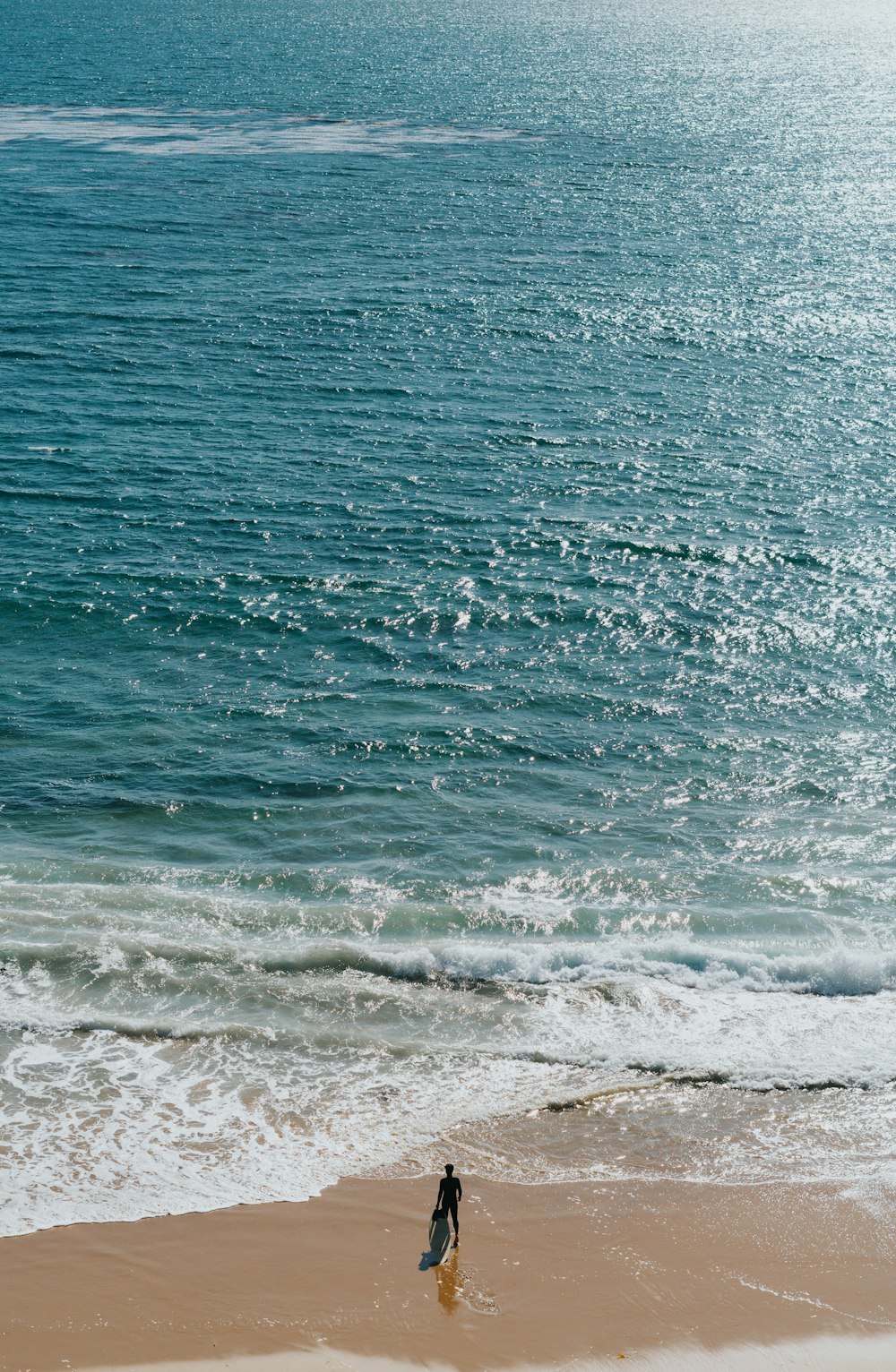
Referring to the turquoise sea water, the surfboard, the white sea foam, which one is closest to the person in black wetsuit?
the surfboard

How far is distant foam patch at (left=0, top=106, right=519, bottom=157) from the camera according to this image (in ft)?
325

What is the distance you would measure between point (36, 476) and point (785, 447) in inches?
1171

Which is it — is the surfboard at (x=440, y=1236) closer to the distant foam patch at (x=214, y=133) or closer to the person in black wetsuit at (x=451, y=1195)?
the person in black wetsuit at (x=451, y=1195)

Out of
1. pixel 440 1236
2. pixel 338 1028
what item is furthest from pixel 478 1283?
pixel 338 1028

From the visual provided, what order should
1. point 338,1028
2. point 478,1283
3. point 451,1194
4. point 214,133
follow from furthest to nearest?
point 214,133 < point 338,1028 < point 451,1194 < point 478,1283

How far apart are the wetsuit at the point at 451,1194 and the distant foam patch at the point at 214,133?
9173 centimetres

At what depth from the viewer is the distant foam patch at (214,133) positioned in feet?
325

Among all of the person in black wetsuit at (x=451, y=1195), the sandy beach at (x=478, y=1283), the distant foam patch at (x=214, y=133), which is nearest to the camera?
the sandy beach at (x=478, y=1283)

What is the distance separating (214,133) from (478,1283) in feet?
341

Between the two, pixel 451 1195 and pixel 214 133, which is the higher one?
pixel 214 133

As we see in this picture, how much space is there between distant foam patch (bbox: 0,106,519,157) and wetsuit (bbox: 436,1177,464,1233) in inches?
3611

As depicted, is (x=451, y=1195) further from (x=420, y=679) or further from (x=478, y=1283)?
(x=420, y=679)

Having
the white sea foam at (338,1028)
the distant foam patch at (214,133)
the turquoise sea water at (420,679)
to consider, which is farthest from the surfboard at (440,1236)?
the distant foam patch at (214,133)

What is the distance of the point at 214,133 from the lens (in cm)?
10481
